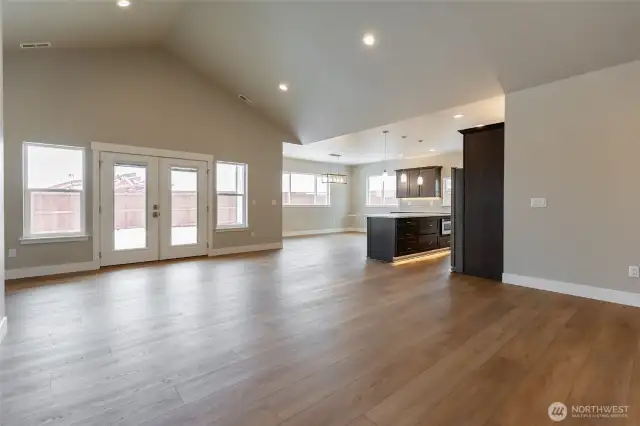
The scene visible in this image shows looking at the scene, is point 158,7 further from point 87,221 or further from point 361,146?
point 361,146

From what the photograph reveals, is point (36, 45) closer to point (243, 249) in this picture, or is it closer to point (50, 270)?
point (50, 270)

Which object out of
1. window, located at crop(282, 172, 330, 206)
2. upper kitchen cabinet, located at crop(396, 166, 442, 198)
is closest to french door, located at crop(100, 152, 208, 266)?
window, located at crop(282, 172, 330, 206)

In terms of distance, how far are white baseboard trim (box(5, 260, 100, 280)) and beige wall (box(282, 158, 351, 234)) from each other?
20.8 ft

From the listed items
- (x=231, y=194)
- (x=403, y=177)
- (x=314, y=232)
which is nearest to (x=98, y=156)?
(x=231, y=194)

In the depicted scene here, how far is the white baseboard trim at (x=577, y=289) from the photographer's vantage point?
3615 mm

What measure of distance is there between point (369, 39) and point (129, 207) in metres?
4.93

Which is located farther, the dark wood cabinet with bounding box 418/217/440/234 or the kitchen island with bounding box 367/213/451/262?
the dark wood cabinet with bounding box 418/217/440/234

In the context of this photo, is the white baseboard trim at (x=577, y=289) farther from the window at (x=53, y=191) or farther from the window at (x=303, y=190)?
the window at (x=303, y=190)

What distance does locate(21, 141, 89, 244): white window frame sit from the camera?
492 cm

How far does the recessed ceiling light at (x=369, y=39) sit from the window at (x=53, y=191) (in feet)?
15.7

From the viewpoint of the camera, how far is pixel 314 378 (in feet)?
6.75

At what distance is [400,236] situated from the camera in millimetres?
6441

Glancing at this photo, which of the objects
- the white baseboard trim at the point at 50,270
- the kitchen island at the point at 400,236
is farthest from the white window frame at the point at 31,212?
the kitchen island at the point at 400,236

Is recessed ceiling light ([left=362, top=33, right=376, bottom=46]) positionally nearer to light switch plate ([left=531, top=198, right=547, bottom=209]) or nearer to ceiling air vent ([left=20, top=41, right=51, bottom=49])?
light switch plate ([left=531, top=198, right=547, bottom=209])
